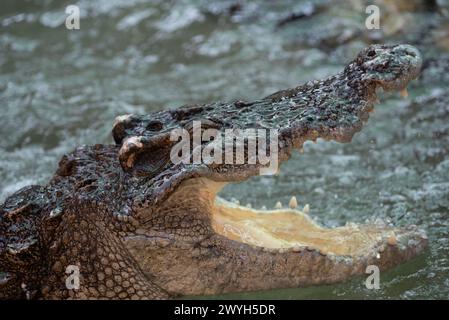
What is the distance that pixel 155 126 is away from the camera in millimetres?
4207

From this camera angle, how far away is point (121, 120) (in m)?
4.36

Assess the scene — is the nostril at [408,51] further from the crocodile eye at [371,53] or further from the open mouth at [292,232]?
the open mouth at [292,232]

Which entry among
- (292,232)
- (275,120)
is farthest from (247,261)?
(275,120)

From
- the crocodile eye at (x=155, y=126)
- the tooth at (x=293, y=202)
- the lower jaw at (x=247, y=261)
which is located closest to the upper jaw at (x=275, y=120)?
the crocodile eye at (x=155, y=126)

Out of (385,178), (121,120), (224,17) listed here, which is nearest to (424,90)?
(385,178)

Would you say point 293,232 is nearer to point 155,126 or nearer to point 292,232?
point 292,232

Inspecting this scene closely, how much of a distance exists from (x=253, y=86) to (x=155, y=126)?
13.8 feet

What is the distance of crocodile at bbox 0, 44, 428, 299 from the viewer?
390cm

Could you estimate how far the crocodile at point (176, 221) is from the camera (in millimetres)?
3898

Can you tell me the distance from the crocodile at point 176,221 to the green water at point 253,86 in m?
0.22

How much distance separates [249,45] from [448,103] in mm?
3088

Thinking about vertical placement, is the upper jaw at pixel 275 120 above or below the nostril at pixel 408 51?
below
